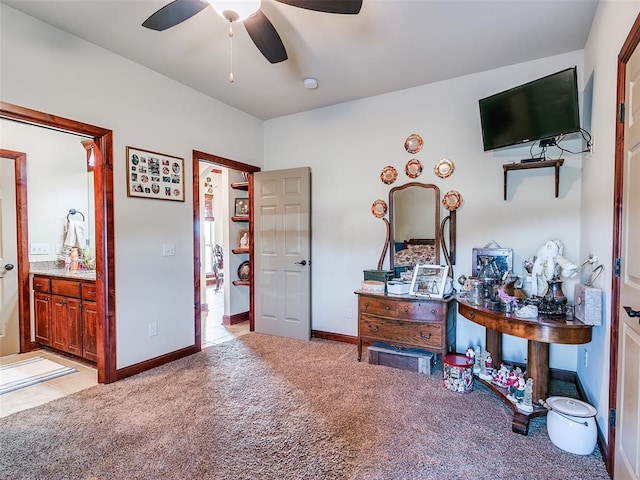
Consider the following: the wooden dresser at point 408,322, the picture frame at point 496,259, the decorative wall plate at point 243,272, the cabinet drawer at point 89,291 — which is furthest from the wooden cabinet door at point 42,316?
the picture frame at point 496,259

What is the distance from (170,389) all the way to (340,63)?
3054 millimetres

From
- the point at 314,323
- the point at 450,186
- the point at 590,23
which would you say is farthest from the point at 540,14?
the point at 314,323

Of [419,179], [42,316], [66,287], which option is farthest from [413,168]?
[42,316]

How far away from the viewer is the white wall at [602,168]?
5.91 ft

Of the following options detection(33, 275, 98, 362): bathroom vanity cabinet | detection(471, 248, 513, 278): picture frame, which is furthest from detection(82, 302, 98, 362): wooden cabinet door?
detection(471, 248, 513, 278): picture frame

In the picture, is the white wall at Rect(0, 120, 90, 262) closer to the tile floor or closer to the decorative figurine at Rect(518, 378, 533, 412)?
the tile floor

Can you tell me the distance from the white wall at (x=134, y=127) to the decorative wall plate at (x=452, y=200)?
2446 millimetres

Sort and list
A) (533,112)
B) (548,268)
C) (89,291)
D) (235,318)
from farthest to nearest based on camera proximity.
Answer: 1. (235,318)
2. (89,291)
3. (533,112)
4. (548,268)

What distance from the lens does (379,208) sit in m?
3.60

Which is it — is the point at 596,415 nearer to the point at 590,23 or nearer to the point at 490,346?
the point at 490,346

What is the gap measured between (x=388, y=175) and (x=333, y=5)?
2.04m

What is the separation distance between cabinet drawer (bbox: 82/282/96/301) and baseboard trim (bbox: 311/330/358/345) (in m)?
2.30

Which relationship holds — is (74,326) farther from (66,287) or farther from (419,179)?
(419,179)

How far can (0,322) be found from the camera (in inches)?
137
